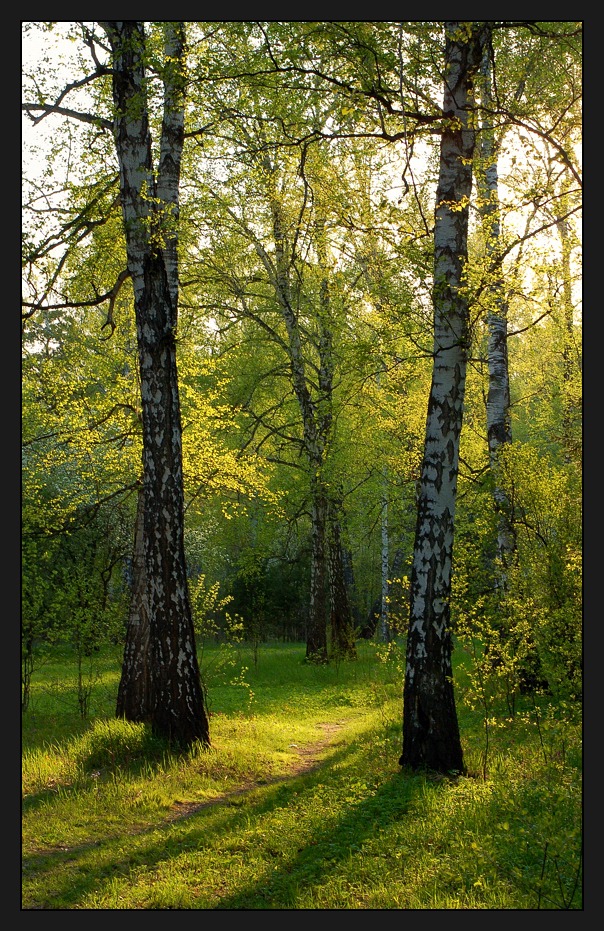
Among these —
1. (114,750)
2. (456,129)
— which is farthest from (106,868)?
(456,129)

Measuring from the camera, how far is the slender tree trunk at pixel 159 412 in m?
7.81

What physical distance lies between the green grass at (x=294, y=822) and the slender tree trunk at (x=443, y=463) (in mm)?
496

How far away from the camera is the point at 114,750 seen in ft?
24.4

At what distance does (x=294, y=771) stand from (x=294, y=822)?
1860mm

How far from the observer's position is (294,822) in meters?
5.89

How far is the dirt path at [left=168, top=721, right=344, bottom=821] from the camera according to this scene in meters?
6.38

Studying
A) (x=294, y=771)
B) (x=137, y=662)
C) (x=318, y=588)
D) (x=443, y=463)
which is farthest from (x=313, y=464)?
(x=443, y=463)

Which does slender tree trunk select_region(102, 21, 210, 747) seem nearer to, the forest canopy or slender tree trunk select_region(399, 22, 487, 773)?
the forest canopy

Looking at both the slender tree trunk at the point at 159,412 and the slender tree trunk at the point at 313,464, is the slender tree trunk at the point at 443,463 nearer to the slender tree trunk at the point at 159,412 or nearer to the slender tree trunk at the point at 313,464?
the slender tree trunk at the point at 159,412

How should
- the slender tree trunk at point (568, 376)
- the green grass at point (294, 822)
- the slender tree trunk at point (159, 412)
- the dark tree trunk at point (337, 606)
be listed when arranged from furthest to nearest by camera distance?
1. the dark tree trunk at point (337, 606)
2. the slender tree trunk at point (568, 376)
3. the slender tree trunk at point (159, 412)
4. the green grass at point (294, 822)

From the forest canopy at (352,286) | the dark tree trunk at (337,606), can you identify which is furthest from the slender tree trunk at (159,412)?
the dark tree trunk at (337,606)

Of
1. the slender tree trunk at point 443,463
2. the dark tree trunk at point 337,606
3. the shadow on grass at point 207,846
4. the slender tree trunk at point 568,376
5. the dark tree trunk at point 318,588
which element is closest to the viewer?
the shadow on grass at point 207,846

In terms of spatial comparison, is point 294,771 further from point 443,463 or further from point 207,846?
point 443,463

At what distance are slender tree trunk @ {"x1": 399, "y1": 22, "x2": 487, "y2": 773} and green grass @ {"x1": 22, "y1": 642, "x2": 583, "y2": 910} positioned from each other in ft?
1.63
